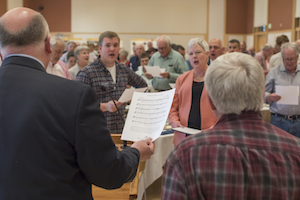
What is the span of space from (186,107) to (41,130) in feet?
5.66

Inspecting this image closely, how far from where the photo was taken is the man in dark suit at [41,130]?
101 cm

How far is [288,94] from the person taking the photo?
3.50 m

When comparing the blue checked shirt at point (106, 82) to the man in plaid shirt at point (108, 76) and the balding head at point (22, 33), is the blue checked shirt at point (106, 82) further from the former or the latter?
the balding head at point (22, 33)

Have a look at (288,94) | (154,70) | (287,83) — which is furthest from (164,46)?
(288,94)

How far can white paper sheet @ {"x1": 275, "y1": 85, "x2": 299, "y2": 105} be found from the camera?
11.3 ft

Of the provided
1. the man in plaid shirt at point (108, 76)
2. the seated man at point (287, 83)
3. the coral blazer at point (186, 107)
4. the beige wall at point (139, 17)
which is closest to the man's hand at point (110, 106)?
the man in plaid shirt at point (108, 76)

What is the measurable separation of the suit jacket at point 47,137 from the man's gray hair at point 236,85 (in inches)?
17.4

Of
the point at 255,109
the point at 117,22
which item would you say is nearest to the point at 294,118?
the point at 255,109

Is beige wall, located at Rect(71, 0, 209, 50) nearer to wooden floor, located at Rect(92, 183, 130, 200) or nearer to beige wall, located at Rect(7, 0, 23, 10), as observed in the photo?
beige wall, located at Rect(7, 0, 23, 10)

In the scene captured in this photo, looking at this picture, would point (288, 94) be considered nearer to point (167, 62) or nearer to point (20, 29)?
point (167, 62)

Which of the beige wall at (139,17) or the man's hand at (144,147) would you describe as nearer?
the man's hand at (144,147)

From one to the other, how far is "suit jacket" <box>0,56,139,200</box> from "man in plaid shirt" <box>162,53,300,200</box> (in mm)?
299

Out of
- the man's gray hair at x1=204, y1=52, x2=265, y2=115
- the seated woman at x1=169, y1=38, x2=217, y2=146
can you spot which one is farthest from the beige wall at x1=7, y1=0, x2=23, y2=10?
the man's gray hair at x1=204, y1=52, x2=265, y2=115

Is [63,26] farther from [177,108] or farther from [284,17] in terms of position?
[177,108]
